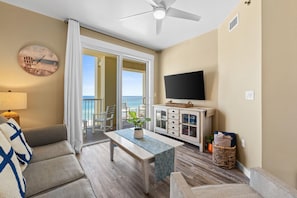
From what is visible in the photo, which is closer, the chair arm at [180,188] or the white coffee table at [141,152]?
the chair arm at [180,188]

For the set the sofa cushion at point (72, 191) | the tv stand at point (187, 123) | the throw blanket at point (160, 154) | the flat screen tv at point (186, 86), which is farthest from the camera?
the flat screen tv at point (186, 86)

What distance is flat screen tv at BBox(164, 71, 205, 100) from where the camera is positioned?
317 cm

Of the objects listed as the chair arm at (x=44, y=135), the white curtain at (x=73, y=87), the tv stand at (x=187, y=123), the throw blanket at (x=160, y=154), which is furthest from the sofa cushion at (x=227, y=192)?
the white curtain at (x=73, y=87)

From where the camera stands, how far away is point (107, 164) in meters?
2.27

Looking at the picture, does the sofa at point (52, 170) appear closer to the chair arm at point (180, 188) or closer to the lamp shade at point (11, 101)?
the lamp shade at point (11, 101)

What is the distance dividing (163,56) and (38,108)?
11.4 feet

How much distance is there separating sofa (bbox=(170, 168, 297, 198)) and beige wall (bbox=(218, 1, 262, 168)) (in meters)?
0.86

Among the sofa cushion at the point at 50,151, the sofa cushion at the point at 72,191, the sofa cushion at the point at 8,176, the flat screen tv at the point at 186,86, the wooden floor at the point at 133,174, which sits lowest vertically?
the wooden floor at the point at 133,174

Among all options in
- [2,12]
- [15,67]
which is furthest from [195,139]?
[2,12]

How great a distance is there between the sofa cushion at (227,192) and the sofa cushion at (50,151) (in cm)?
153

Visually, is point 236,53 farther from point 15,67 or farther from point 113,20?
point 15,67

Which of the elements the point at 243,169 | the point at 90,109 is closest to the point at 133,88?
the point at 90,109

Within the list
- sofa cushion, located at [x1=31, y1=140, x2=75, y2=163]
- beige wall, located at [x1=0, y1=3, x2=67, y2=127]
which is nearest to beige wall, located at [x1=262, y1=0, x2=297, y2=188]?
A: sofa cushion, located at [x1=31, y1=140, x2=75, y2=163]

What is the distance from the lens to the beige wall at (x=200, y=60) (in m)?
3.05
